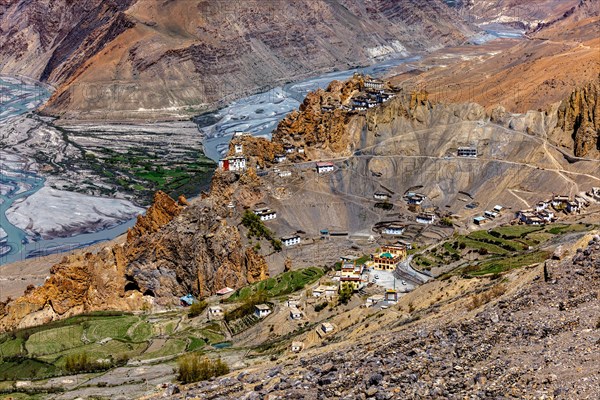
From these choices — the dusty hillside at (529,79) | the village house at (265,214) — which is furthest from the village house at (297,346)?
the dusty hillside at (529,79)

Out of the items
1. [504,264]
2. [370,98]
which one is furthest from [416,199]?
[504,264]

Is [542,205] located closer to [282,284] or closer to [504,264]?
[282,284]

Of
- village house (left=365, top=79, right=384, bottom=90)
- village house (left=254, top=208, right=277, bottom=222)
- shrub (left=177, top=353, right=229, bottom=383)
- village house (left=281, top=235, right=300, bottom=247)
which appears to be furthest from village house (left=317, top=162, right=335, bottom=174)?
shrub (left=177, top=353, right=229, bottom=383)

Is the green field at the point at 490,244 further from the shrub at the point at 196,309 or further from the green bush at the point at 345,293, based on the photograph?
the shrub at the point at 196,309

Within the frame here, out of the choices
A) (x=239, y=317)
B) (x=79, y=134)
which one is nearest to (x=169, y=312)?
(x=239, y=317)

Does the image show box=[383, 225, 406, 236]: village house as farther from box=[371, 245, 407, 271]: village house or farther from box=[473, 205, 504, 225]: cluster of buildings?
box=[371, 245, 407, 271]: village house

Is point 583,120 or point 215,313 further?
point 583,120
